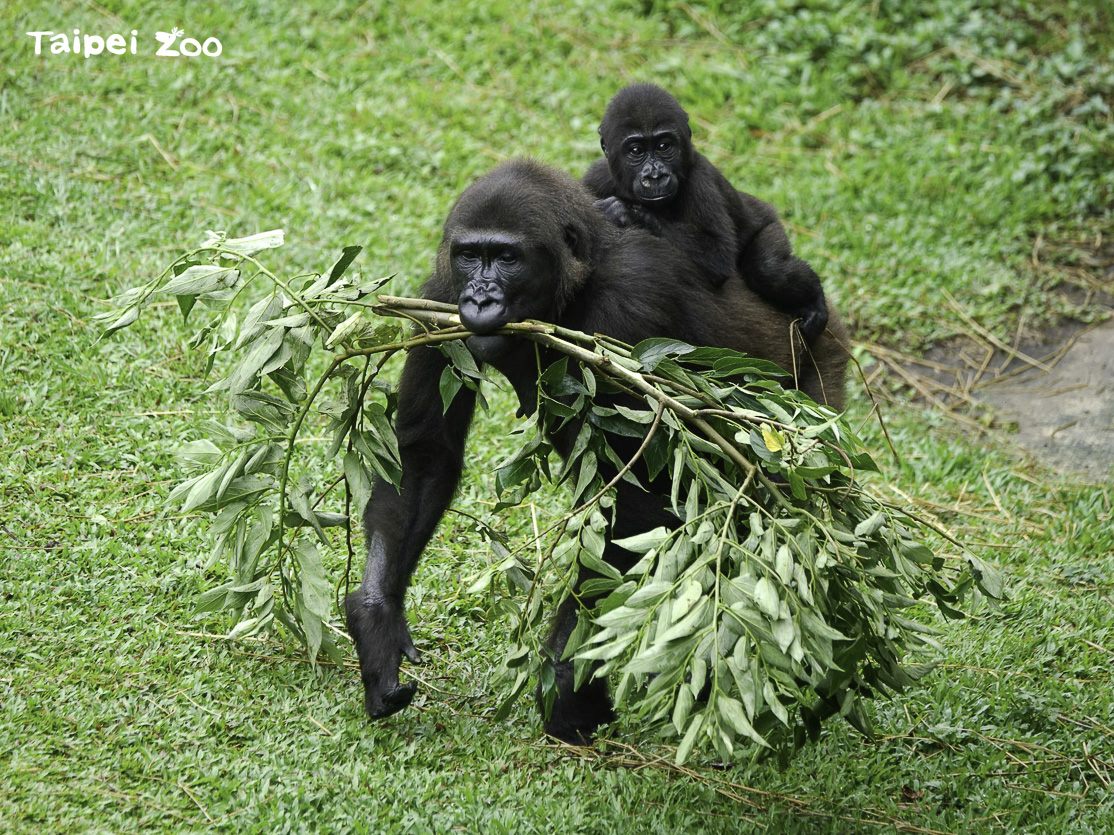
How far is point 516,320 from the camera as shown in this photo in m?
4.60

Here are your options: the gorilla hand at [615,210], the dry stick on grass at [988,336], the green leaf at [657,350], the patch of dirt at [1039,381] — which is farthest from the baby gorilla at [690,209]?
the dry stick on grass at [988,336]

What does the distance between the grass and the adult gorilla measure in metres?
0.28

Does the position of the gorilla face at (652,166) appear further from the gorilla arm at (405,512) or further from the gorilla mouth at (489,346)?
the gorilla mouth at (489,346)

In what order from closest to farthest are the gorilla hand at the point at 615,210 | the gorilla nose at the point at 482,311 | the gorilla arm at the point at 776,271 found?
the gorilla nose at the point at 482,311 → the gorilla hand at the point at 615,210 → the gorilla arm at the point at 776,271

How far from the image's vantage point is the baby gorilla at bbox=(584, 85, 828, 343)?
5.60 m

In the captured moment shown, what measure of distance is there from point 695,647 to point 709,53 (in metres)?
7.87

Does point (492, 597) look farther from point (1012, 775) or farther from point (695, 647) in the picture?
point (1012, 775)

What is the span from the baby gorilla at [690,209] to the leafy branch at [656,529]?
2.56 feet

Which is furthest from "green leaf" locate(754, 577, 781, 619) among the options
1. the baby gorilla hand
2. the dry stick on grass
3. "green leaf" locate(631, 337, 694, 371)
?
the dry stick on grass

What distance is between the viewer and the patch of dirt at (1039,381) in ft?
25.2

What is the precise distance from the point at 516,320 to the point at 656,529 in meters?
1.03

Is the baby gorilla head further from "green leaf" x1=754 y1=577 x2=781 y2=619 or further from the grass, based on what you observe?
"green leaf" x1=754 y1=577 x2=781 y2=619

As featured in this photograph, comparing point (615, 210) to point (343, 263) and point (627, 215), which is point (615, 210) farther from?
point (343, 263)

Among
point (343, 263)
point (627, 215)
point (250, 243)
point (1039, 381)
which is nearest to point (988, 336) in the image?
point (1039, 381)
